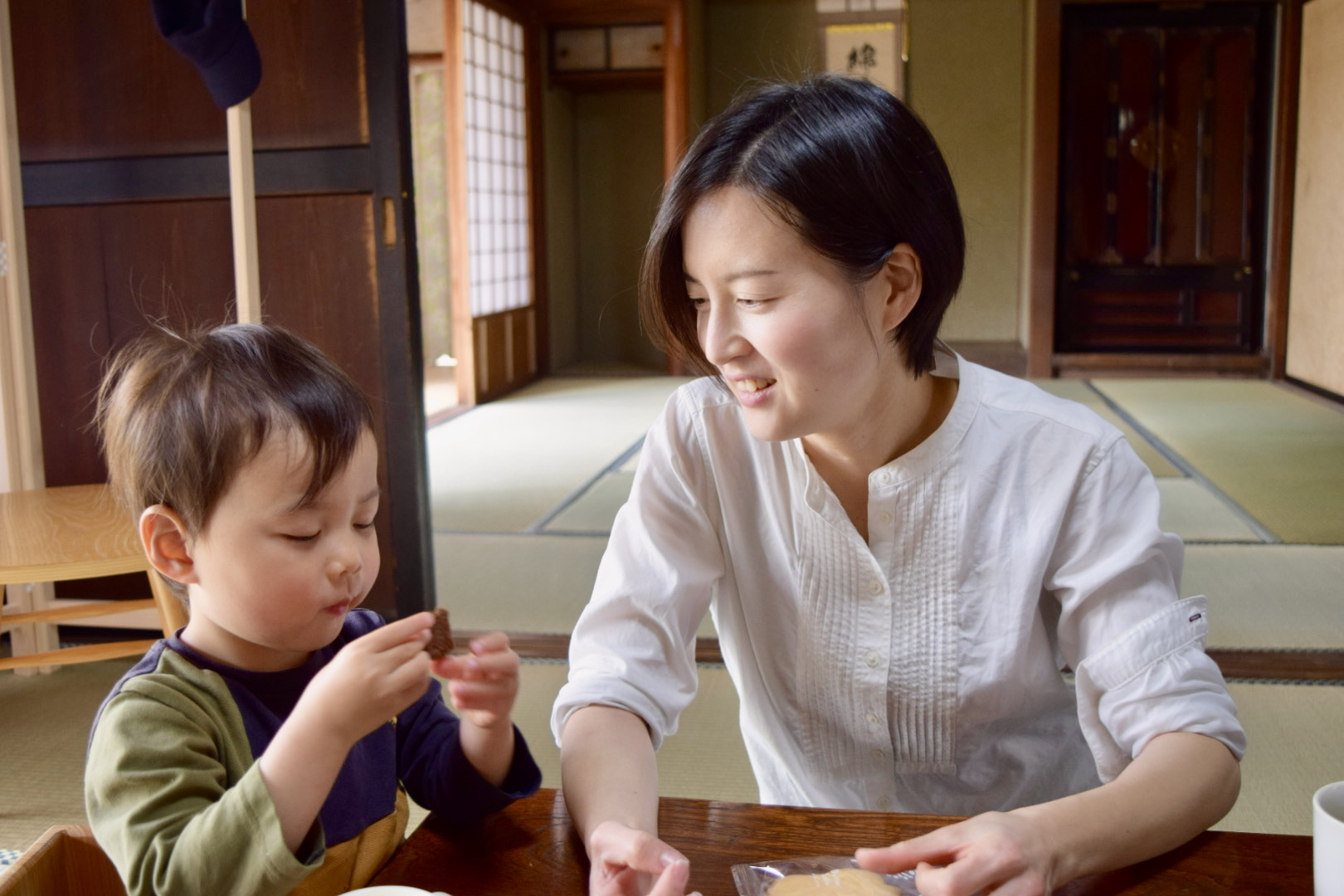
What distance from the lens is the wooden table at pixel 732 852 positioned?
0.82 meters

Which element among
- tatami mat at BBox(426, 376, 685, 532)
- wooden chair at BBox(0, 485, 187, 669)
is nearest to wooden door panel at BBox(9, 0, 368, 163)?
wooden chair at BBox(0, 485, 187, 669)

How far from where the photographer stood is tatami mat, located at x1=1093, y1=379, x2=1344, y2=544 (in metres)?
4.05

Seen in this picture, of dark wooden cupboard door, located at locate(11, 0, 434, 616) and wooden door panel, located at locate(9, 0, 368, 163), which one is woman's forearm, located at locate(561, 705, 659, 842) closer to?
dark wooden cupboard door, located at locate(11, 0, 434, 616)

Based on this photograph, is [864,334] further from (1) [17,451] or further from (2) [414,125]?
(2) [414,125]

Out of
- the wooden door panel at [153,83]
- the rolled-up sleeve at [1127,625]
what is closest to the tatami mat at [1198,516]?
the wooden door panel at [153,83]

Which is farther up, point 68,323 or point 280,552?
point 68,323

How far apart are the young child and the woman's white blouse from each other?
0.18m

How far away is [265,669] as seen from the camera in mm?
990

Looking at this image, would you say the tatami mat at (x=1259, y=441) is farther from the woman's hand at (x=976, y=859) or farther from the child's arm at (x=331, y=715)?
the child's arm at (x=331, y=715)

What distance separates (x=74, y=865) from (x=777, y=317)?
737mm

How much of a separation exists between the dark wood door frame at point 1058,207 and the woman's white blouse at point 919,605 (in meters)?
6.86

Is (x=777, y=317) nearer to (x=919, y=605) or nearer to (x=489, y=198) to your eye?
(x=919, y=605)

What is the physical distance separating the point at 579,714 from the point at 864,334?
437 mm

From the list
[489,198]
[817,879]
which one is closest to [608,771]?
[817,879]
